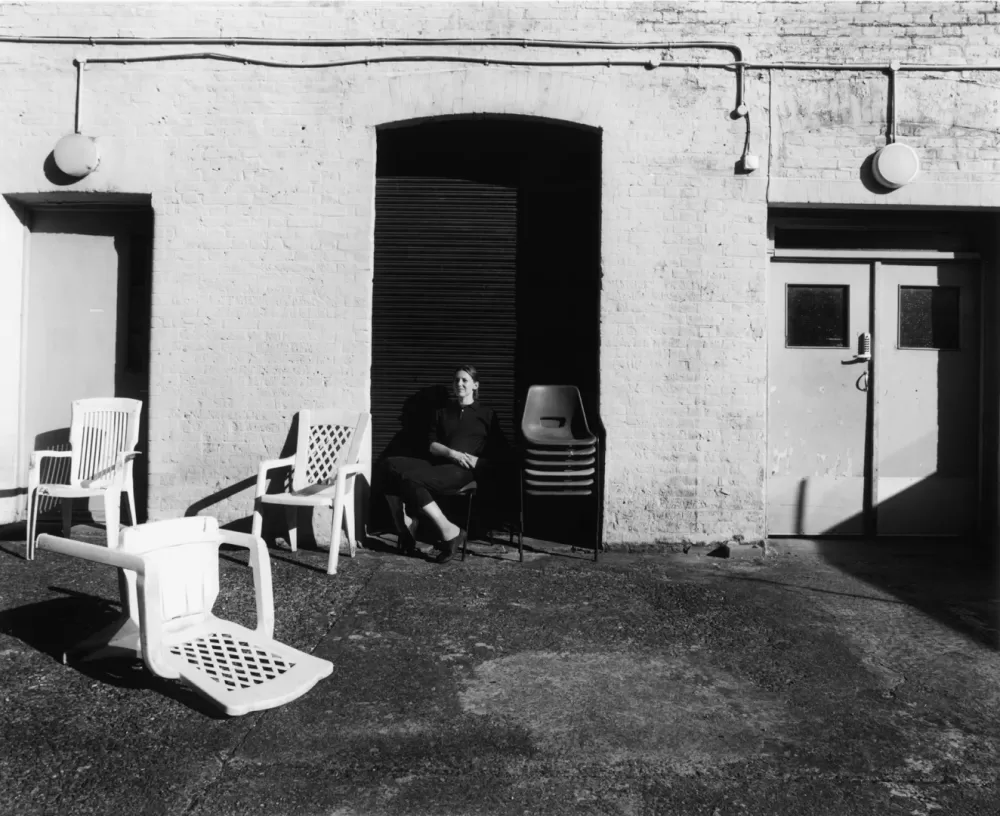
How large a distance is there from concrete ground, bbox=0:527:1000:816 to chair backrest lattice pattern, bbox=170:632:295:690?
148mm

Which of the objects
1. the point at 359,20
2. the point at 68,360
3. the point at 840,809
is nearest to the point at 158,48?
the point at 359,20

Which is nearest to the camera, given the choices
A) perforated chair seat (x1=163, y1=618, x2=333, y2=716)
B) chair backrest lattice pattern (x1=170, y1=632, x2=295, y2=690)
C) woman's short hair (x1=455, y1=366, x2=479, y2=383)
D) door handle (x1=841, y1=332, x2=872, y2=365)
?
perforated chair seat (x1=163, y1=618, x2=333, y2=716)

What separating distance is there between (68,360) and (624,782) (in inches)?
235

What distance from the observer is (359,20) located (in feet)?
21.3

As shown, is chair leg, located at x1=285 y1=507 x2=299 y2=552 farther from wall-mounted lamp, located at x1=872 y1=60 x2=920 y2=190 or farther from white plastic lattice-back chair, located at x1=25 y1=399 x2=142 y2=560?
wall-mounted lamp, located at x1=872 y1=60 x2=920 y2=190

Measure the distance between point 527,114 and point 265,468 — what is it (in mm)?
3284

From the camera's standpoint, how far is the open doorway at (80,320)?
23.0ft

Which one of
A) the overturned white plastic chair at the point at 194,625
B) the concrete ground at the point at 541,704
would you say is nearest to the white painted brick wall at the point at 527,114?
the concrete ground at the point at 541,704

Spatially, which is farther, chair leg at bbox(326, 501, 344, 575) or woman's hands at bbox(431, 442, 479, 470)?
woman's hands at bbox(431, 442, 479, 470)

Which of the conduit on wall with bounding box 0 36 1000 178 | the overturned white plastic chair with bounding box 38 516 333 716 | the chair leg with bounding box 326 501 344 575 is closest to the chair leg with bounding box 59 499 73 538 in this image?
the chair leg with bounding box 326 501 344 575

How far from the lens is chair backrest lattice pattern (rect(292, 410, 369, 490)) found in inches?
250

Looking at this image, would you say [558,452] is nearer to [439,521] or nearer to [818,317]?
[439,521]

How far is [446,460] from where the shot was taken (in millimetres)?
6309

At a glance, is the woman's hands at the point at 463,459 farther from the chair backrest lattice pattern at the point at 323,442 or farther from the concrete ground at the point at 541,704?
the concrete ground at the point at 541,704
